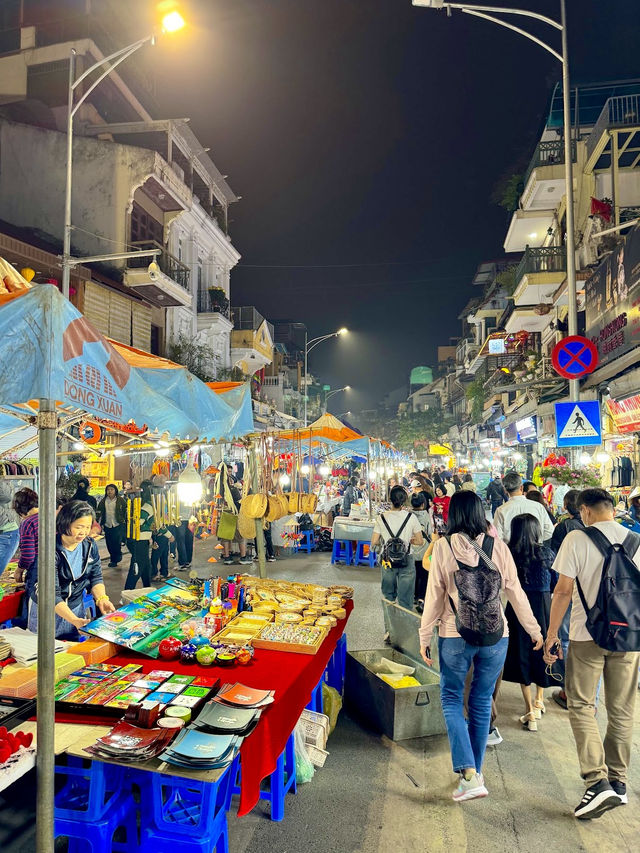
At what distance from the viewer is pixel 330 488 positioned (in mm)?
20109

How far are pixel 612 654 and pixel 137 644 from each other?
3.48 meters

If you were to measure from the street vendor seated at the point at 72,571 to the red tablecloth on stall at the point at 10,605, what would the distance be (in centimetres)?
139

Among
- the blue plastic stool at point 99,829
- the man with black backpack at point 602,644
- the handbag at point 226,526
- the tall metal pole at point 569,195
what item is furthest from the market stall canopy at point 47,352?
the handbag at point 226,526

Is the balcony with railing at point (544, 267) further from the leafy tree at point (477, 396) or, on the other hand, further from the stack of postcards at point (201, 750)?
the leafy tree at point (477, 396)

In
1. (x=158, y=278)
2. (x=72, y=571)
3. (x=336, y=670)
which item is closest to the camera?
(x=72, y=571)

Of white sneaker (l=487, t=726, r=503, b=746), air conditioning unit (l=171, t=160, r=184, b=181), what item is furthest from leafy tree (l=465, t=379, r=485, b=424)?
white sneaker (l=487, t=726, r=503, b=746)

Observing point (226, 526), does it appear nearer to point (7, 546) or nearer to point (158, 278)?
point (7, 546)

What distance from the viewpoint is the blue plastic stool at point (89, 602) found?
504cm

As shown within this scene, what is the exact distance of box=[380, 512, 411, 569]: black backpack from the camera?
702cm

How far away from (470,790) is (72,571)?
3.70 meters

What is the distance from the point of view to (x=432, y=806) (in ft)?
12.3

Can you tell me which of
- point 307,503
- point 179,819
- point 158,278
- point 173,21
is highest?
point 173,21

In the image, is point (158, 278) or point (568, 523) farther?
point (158, 278)

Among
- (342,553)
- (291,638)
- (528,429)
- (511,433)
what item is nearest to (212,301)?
(528,429)
